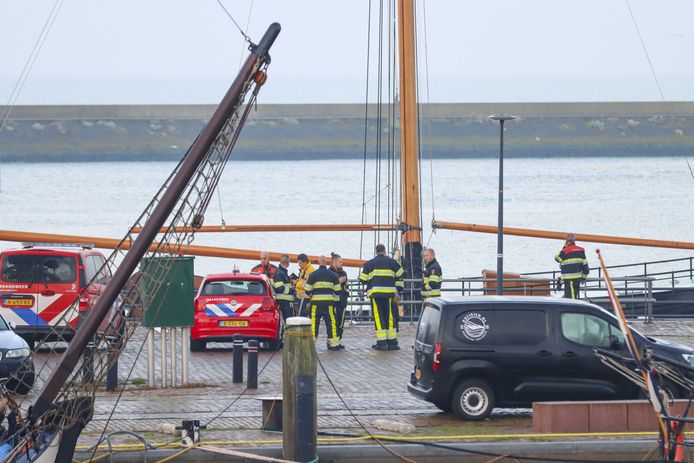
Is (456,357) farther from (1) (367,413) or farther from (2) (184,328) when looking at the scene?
(2) (184,328)

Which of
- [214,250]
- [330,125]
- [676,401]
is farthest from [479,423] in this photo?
[330,125]

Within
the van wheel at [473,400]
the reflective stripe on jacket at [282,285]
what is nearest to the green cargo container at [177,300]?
the van wheel at [473,400]

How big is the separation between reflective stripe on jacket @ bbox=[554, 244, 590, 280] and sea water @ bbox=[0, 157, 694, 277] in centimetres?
2319

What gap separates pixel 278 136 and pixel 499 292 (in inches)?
4923

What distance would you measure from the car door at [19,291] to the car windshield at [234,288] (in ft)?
9.35

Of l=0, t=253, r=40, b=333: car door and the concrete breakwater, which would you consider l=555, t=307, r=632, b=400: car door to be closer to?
l=0, t=253, r=40, b=333: car door

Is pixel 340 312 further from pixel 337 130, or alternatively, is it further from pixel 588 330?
pixel 337 130

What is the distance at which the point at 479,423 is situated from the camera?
15.7 m

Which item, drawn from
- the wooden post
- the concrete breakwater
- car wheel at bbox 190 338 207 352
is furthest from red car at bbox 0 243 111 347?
the concrete breakwater

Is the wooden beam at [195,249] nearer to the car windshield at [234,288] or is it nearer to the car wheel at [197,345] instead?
the car wheel at [197,345]

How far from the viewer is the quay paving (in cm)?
1516

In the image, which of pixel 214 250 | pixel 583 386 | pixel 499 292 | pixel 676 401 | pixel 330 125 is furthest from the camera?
pixel 330 125

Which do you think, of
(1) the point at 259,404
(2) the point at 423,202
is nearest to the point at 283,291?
(1) the point at 259,404

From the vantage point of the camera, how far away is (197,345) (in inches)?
915
